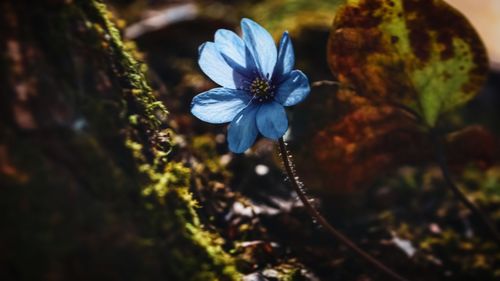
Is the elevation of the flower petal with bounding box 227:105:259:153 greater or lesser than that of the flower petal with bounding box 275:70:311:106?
lesser

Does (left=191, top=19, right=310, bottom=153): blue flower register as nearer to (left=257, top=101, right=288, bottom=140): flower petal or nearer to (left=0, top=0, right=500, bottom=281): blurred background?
(left=257, top=101, right=288, bottom=140): flower petal

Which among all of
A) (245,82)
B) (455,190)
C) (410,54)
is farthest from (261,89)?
(455,190)

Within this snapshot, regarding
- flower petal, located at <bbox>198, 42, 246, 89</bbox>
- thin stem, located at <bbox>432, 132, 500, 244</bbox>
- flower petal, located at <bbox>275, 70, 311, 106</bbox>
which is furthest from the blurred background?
flower petal, located at <bbox>275, 70, 311, 106</bbox>

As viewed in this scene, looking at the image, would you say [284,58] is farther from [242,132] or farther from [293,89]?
[242,132]

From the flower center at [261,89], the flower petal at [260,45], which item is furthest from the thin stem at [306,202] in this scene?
the flower petal at [260,45]

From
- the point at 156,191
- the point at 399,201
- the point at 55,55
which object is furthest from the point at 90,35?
the point at 399,201

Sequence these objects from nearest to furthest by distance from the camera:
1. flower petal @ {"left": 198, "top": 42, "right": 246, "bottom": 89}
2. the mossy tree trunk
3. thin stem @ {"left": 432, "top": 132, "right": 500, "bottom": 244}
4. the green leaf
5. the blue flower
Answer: the mossy tree trunk < the blue flower < flower petal @ {"left": 198, "top": 42, "right": 246, "bottom": 89} < the green leaf < thin stem @ {"left": 432, "top": 132, "right": 500, "bottom": 244}
